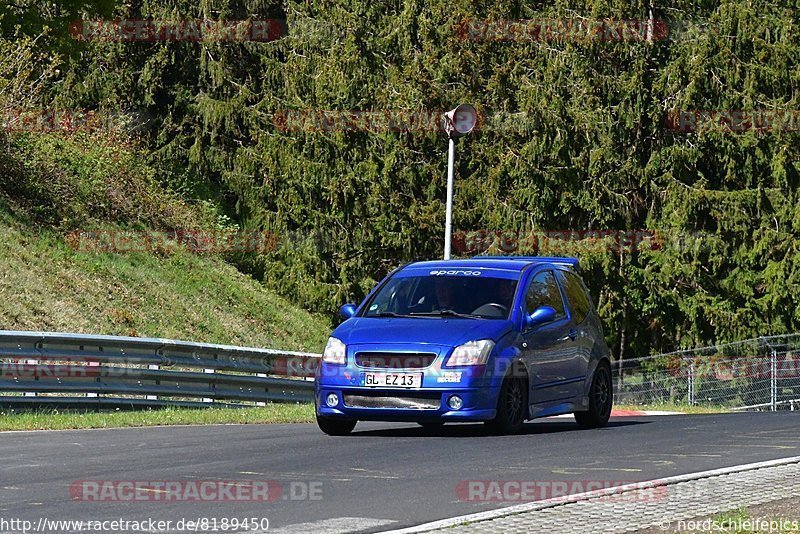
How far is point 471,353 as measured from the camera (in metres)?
13.8

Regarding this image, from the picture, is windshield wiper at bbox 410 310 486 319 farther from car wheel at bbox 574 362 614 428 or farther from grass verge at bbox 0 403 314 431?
grass verge at bbox 0 403 314 431

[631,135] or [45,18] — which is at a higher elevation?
[45,18]

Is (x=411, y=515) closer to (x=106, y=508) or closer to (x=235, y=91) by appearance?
(x=106, y=508)

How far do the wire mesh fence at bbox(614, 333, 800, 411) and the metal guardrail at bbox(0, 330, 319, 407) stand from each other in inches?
469

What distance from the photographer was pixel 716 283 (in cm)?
4034

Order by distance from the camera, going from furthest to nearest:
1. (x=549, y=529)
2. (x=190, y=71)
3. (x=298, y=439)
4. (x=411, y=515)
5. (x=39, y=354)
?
(x=190, y=71) < (x=39, y=354) < (x=298, y=439) < (x=411, y=515) < (x=549, y=529)

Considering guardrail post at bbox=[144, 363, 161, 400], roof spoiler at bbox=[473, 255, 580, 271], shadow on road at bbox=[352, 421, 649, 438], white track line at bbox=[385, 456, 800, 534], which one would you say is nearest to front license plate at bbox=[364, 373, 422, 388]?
shadow on road at bbox=[352, 421, 649, 438]

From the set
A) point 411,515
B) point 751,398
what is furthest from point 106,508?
point 751,398

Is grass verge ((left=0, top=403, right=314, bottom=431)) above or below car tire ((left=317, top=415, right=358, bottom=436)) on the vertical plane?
below

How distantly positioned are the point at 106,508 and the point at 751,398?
2592cm

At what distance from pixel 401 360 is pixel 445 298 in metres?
1.37

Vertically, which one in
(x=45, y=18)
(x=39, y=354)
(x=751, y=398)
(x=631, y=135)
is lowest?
(x=751, y=398)

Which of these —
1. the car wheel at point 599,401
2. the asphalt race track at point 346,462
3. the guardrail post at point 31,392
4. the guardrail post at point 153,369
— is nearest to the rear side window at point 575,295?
the car wheel at point 599,401

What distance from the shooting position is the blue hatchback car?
1379 centimetres
